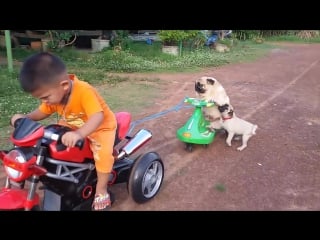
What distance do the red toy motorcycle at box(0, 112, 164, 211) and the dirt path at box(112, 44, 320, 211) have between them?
34 cm

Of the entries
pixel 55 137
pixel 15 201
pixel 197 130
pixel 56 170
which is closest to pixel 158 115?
pixel 197 130

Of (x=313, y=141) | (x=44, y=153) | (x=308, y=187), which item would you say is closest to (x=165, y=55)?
(x=313, y=141)

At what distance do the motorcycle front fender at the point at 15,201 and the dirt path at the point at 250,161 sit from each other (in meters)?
0.91

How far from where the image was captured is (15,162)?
7.59 ft

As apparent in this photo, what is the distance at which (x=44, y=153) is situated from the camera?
2.42m

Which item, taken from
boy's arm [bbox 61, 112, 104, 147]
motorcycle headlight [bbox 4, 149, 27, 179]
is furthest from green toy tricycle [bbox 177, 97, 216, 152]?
motorcycle headlight [bbox 4, 149, 27, 179]

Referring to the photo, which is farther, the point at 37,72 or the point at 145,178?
the point at 145,178

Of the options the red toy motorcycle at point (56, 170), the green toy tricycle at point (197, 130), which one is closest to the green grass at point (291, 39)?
the green toy tricycle at point (197, 130)

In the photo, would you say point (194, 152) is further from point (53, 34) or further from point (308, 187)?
point (53, 34)

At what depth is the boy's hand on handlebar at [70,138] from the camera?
2.31 m

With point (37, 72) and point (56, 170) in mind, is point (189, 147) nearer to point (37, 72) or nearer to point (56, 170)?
point (56, 170)

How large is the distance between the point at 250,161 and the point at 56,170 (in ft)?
8.19

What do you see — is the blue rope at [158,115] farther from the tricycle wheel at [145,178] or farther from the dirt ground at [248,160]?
the tricycle wheel at [145,178]

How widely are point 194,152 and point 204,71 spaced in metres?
5.45
